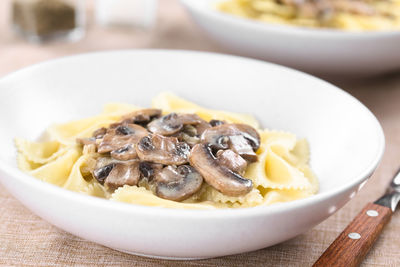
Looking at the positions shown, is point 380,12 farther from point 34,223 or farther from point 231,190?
point 34,223

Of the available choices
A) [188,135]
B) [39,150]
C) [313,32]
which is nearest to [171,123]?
[188,135]

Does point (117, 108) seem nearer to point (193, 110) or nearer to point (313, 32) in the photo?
point (193, 110)

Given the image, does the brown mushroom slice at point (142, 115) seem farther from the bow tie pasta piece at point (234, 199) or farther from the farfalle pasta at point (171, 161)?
the bow tie pasta piece at point (234, 199)

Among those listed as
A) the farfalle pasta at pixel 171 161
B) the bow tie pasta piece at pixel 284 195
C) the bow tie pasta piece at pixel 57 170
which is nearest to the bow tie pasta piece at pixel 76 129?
the farfalle pasta at pixel 171 161

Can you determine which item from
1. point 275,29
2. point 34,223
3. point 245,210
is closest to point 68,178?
point 34,223

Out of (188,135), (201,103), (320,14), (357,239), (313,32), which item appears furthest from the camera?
(320,14)

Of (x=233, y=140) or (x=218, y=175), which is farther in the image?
(x=233, y=140)
